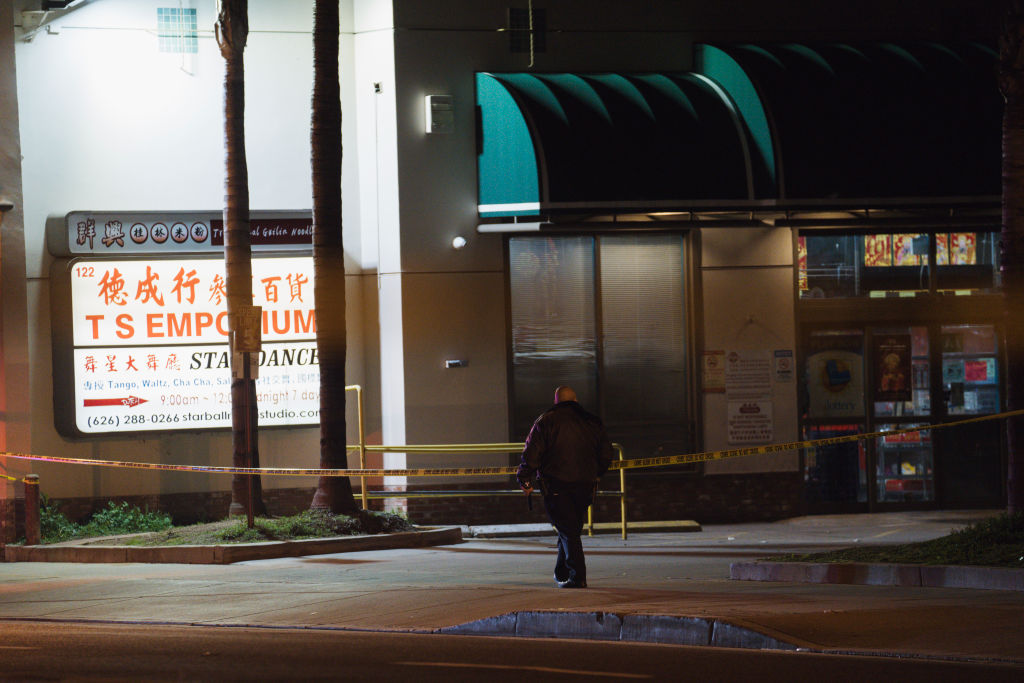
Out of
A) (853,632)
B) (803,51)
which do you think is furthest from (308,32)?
(853,632)

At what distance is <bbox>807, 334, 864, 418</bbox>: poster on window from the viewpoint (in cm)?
1909

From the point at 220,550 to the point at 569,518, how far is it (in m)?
4.75

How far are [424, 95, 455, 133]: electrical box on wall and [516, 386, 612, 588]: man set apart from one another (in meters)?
7.34

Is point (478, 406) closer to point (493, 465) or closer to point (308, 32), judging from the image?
point (493, 465)

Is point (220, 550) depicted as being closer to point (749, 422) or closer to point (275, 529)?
→ point (275, 529)

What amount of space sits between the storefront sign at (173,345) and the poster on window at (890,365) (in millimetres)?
7779

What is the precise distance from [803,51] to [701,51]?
1385 mm

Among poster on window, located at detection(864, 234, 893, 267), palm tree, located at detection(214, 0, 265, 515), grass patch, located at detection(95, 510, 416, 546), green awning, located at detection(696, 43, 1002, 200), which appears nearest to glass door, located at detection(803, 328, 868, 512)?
poster on window, located at detection(864, 234, 893, 267)

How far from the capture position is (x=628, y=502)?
18.7 meters

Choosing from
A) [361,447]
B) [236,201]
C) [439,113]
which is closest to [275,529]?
[361,447]

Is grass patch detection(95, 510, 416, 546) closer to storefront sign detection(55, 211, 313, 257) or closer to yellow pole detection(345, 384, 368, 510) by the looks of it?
yellow pole detection(345, 384, 368, 510)

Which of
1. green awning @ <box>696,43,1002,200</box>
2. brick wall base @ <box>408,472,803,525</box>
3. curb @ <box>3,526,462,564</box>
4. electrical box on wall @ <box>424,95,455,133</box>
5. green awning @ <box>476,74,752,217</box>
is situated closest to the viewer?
curb @ <box>3,526,462,564</box>

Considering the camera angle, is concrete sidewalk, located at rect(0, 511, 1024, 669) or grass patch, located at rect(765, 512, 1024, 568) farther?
grass patch, located at rect(765, 512, 1024, 568)

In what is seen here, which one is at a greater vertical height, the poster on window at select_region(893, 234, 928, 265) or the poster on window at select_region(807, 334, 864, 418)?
the poster on window at select_region(893, 234, 928, 265)
